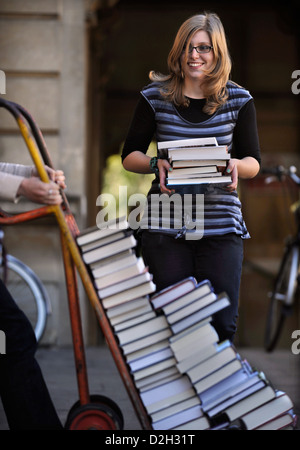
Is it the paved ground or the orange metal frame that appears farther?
the paved ground

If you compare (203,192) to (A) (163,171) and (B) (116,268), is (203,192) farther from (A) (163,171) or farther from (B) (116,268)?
(B) (116,268)

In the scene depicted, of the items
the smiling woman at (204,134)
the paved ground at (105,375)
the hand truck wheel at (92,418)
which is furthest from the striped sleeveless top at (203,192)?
the paved ground at (105,375)

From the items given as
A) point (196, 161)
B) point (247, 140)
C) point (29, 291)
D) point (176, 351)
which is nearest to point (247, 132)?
point (247, 140)

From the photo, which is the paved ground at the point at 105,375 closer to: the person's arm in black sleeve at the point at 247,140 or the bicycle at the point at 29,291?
the bicycle at the point at 29,291

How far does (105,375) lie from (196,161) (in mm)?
2667

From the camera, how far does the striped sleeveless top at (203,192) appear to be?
272 cm

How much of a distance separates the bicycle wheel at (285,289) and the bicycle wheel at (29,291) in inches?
76.3

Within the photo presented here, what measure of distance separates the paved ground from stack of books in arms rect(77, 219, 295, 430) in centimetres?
96

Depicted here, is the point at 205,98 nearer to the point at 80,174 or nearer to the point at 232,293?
the point at 232,293

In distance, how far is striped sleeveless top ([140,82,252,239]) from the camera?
2.72 m

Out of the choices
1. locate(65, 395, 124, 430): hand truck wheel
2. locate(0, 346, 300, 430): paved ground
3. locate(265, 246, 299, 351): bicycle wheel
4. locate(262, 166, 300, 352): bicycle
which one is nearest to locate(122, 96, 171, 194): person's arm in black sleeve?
locate(65, 395, 124, 430): hand truck wheel

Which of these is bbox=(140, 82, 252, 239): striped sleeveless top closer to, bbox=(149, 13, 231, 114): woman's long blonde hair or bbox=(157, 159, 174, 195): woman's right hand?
bbox=(149, 13, 231, 114): woman's long blonde hair

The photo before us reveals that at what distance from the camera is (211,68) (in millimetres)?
2703

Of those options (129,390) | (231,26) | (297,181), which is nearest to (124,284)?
(129,390)
